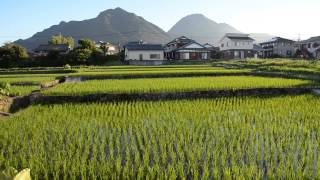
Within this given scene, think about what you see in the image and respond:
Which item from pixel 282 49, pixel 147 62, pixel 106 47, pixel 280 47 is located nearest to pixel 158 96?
pixel 147 62

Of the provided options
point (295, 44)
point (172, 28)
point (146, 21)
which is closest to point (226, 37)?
point (295, 44)

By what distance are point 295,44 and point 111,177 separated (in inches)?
2129

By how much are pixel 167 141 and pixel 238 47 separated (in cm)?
4334

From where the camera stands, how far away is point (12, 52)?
3675 centimetres

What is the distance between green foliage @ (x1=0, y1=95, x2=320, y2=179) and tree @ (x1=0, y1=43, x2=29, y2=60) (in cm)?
2921

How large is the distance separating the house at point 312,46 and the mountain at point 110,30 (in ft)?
187

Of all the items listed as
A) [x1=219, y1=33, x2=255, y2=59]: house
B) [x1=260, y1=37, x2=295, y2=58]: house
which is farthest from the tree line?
[x1=260, y1=37, x2=295, y2=58]: house

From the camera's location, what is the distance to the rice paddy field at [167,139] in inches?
195

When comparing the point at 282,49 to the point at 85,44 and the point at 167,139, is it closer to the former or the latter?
the point at 85,44

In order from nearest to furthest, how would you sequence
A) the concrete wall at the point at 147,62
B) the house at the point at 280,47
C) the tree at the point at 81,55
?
the tree at the point at 81,55, the concrete wall at the point at 147,62, the house at the point at 280,47

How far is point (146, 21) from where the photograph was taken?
127500 mm

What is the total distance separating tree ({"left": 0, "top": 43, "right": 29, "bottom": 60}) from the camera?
36469mm

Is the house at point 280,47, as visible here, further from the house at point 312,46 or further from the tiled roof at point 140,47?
the tiled roof at point 140,47

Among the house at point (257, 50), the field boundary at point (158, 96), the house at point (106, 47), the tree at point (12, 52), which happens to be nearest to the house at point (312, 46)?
the house at point (257, 50)
